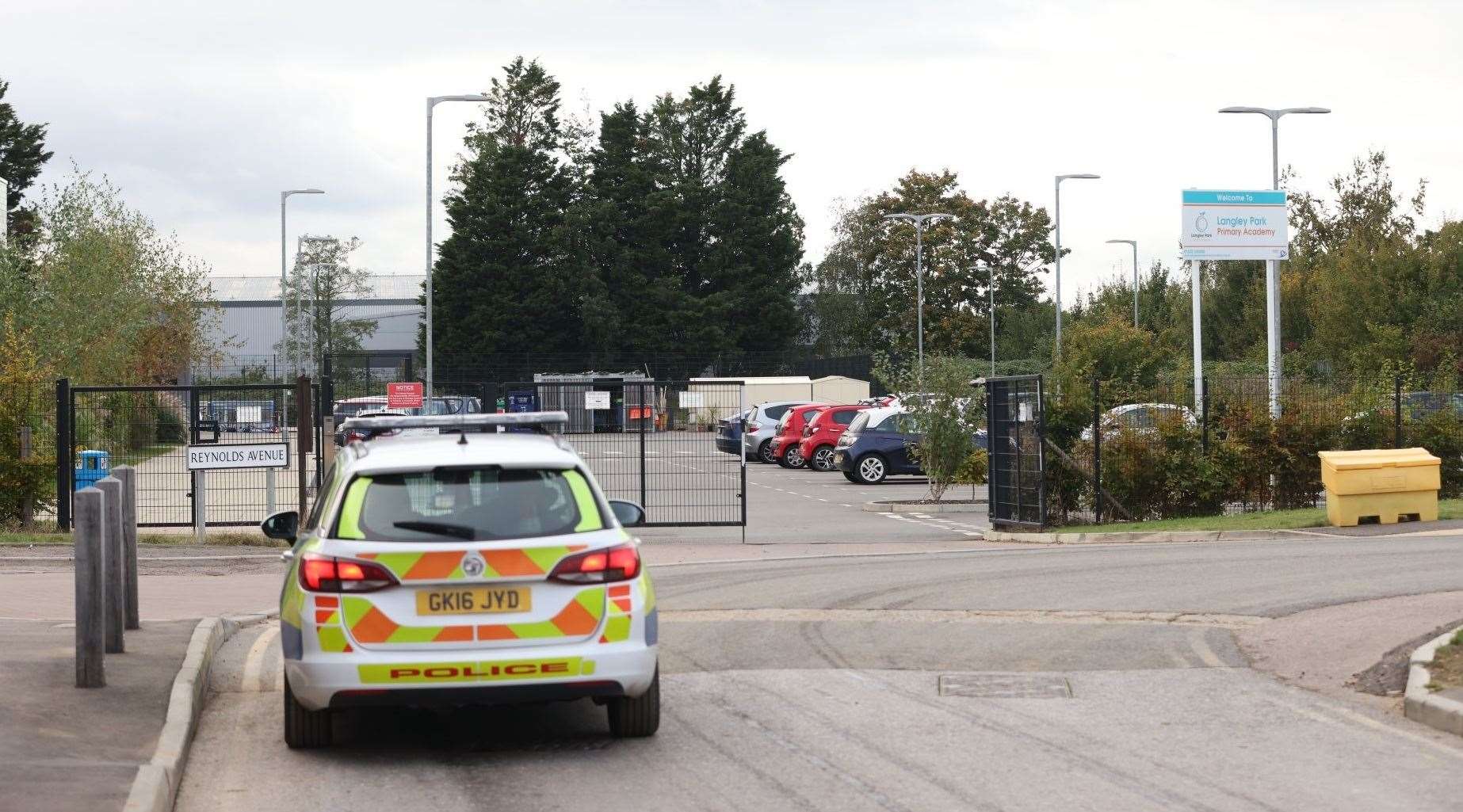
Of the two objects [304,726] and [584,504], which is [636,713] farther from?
[304,726]

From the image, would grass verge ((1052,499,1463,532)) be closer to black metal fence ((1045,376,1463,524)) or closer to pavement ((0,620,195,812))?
black metal fence ((1045,376,1463,524))

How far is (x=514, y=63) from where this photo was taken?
82.9m

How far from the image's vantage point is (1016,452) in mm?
22812

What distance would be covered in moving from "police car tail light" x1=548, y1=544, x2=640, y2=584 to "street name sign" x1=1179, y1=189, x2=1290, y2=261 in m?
23.8

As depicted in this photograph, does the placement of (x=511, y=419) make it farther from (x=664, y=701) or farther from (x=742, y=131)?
(x=742, y=131)

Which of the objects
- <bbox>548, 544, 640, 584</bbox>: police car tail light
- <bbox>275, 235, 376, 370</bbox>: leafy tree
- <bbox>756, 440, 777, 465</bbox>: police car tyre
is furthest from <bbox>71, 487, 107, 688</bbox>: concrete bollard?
<bbox>275, 235, 376, 370</bbox>: leafy tree

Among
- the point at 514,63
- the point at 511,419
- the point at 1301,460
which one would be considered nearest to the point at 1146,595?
the point at 511,419

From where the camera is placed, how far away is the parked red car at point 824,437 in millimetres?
38812

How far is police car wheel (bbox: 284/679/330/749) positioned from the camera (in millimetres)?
7809

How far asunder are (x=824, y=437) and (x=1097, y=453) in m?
16.5

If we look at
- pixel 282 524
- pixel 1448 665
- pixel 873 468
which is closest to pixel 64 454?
pixel 282 524

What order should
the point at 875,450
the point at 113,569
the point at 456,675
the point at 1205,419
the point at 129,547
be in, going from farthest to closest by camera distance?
the point at 875,450 → the point at 1205,419 → the point at 129,547 → the point at 113,569 → the point at 456,675

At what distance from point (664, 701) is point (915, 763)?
205 centimetres

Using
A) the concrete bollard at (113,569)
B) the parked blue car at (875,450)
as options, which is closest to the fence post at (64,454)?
the concrete bollard at (113,569)
